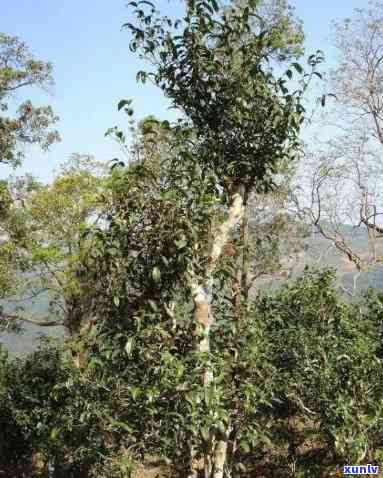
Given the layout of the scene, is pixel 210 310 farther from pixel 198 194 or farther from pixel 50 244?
pixel 50 244

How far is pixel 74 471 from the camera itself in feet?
47.1

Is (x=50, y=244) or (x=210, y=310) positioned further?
(x=50, y=244)

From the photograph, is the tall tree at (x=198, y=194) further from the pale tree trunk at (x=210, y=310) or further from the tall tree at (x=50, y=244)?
the tall tree at (x=50, y=244)

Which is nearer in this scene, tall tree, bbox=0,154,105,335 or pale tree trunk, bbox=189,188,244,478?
pale tree trunk, bbox=189,188,244,478

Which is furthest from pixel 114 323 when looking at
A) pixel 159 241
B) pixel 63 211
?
pixel 63 211

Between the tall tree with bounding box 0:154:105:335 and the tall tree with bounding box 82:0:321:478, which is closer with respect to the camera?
the tall tree with bounding box 82:0:321:478

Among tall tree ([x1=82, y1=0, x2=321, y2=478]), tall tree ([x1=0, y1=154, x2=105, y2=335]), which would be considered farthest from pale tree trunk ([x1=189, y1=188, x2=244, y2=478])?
tall tree ([x1=0, y1=154, x2=105, y2=335])

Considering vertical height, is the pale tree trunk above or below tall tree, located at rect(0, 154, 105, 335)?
below

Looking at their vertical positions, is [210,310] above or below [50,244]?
below

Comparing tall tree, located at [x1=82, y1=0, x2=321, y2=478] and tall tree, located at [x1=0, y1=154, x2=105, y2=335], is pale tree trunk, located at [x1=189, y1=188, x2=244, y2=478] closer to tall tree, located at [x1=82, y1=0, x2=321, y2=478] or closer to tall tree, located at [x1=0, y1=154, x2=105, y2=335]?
tall tree, located at [x1=82, y1=0, x2=321, y2=478]

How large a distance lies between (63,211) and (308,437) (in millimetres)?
14699

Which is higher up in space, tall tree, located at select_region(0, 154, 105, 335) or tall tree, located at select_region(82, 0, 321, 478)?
tall tree, located at select_region(0, 154, 105, 335)

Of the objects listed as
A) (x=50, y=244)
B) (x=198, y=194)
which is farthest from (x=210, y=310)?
(x=50, y=244)

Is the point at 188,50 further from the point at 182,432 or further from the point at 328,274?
the point at 328,274
